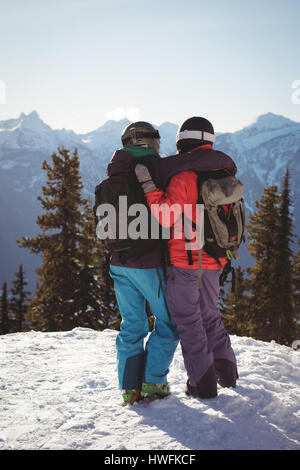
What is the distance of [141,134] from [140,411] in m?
2.53

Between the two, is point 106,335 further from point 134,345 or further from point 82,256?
point 82,256

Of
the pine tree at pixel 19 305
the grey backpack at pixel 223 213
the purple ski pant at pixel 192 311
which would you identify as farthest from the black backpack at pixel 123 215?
the pine tree at pixel 19 305

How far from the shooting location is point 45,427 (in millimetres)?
2734

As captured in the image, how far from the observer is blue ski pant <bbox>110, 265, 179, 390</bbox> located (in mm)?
3119

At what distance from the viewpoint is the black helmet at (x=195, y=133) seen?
3166 mm

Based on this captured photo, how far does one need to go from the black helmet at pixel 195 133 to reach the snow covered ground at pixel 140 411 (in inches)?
93.5

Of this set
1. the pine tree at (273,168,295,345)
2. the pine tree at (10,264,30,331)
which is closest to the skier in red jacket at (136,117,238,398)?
the pine tree at (273,168,295,345)

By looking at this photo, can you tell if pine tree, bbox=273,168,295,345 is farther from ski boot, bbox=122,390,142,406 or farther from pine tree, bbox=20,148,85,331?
ski boot, bbox=122,390,142,406

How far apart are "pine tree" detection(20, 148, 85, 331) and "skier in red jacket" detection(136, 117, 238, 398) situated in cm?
1325

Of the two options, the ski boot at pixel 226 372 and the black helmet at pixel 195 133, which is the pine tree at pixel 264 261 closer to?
the ski boot at pixel 226 372

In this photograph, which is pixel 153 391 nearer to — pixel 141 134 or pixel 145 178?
pixel 145 178

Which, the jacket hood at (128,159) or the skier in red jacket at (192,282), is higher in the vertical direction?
the jacket hood at (128,159)

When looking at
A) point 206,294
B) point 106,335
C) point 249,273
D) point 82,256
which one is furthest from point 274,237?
point 206,294

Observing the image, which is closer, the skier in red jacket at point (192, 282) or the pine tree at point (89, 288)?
the skier in red jacket at point (192, 282)
